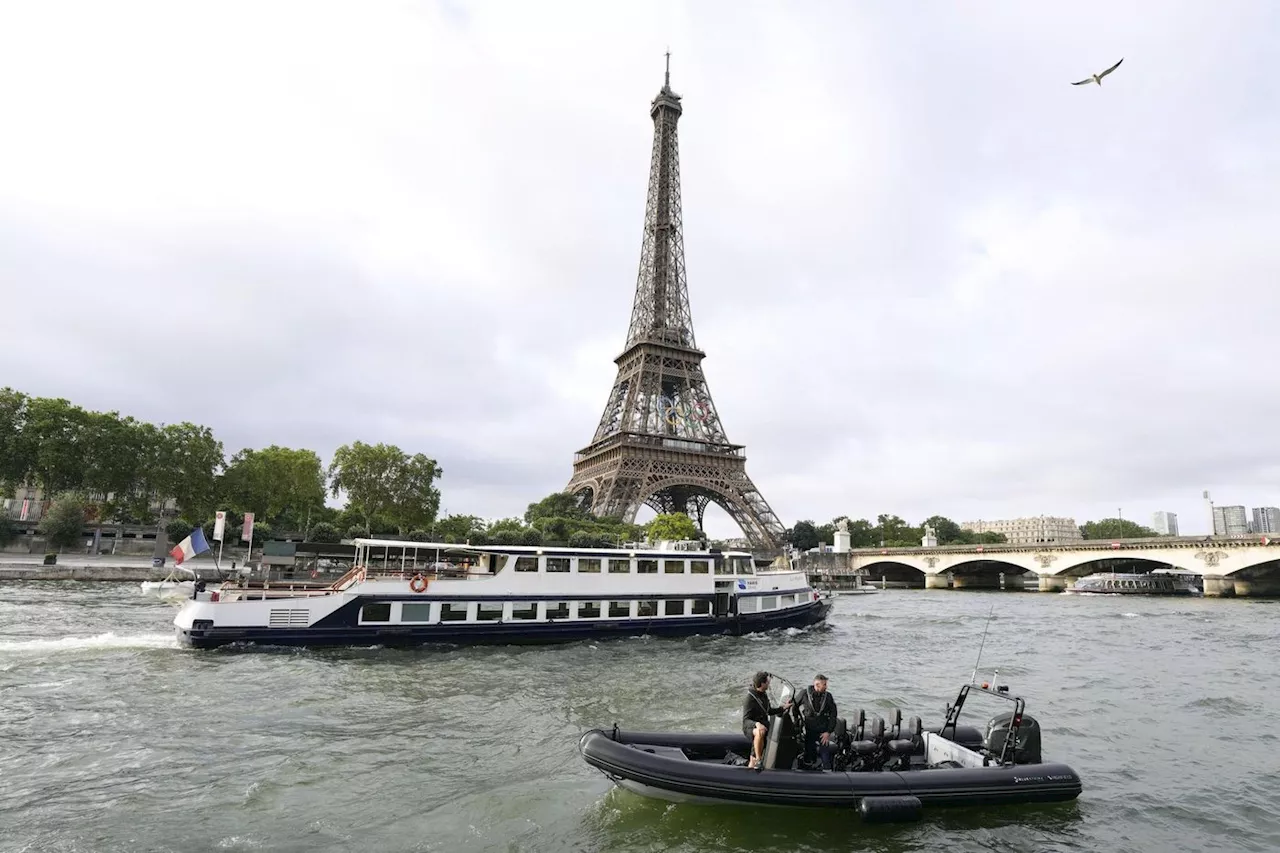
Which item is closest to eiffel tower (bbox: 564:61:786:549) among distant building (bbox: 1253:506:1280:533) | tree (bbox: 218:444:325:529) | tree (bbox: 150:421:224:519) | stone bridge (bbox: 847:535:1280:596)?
stone bridge (bbox: 847:535:1280:596)

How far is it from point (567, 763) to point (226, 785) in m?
5.73

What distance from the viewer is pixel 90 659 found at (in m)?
21.9

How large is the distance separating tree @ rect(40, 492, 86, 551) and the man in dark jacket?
7045 cm

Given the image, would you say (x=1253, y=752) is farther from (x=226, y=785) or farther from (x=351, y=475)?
(x=351, y=475)

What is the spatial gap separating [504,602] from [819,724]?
19018mm

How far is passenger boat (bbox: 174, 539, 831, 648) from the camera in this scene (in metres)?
25.9

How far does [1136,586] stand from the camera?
253ft

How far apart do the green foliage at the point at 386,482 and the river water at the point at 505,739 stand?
4168 cm

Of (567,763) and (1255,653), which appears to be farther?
(1255,653)

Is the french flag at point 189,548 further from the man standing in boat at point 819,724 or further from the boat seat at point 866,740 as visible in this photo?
the boat seat at point 866,740

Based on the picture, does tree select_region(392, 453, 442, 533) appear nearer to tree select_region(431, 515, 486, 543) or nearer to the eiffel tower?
tree select_region(431, 515, 486, 543)

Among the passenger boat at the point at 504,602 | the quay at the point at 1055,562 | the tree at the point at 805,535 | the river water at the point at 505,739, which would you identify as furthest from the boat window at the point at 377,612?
the tree at the point at 805,535

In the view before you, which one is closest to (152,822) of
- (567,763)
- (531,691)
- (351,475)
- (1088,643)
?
(567,763)

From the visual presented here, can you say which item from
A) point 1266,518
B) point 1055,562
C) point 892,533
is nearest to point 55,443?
point 1055,562
